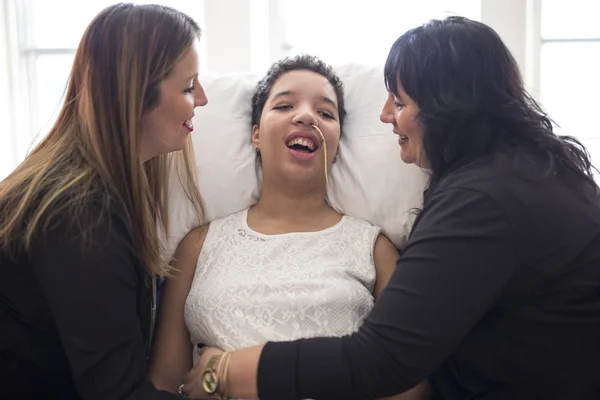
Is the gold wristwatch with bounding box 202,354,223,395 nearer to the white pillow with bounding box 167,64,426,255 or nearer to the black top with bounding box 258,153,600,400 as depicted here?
the black top with bounding box 258,153,600,400

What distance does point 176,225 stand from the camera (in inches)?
53.1

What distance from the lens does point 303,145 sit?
1.34 meters

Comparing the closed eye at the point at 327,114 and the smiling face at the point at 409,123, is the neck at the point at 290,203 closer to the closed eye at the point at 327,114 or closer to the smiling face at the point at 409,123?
the closed eye at the point at 327,114

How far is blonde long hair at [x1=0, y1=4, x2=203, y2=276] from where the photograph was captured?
2.86 feet

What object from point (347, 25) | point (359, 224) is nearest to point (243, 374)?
point (359, 224)

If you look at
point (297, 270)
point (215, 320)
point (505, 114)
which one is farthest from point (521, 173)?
point (215, 320)

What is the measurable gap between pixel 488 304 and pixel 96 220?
60 centimetres

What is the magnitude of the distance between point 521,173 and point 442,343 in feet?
0.92

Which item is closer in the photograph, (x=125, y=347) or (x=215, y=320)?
(x=125, y=347)

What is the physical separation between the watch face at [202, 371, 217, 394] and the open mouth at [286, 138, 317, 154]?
1.92 feet

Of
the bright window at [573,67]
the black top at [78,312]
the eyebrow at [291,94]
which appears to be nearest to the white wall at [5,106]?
the eyebrow at [291,94]

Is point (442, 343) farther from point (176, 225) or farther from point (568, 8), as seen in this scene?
point (568, 8)

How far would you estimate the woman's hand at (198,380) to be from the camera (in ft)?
3.38

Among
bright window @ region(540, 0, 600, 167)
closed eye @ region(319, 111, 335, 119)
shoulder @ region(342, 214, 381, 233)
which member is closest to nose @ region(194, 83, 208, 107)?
closed eye @ region(319, 111, 335, 119)
